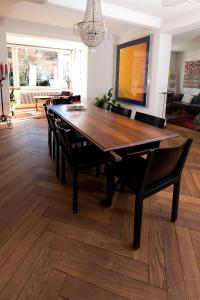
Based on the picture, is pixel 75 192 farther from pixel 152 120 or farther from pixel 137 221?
pixel 152 120

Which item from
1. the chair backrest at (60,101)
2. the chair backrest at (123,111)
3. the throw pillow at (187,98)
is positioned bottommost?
the chair backrest at (123,111)

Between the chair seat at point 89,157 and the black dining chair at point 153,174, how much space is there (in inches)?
10.1

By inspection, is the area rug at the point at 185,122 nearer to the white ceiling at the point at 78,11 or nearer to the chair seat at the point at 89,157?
the white ceiling at the point at 78,11

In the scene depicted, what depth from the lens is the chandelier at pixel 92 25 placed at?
105 inches

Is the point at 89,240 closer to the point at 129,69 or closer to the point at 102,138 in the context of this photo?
the point at 102,138

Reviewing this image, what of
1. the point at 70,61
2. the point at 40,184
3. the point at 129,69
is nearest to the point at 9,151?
the point at 40,184

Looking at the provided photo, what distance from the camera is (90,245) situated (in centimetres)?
165

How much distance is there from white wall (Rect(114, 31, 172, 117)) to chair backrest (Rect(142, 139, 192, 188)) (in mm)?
3675

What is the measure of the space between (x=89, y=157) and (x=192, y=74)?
7.11 metres

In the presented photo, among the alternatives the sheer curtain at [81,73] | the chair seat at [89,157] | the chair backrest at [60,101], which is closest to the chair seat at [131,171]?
the chair seat at [89,157]

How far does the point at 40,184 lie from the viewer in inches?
99.6

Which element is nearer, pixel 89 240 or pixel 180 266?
pixel 180 266

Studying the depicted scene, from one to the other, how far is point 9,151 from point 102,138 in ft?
7.45

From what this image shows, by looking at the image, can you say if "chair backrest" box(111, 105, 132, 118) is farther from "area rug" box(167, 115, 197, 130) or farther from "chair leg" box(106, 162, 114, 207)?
"area rug" box(167, 115, 197, 130)
